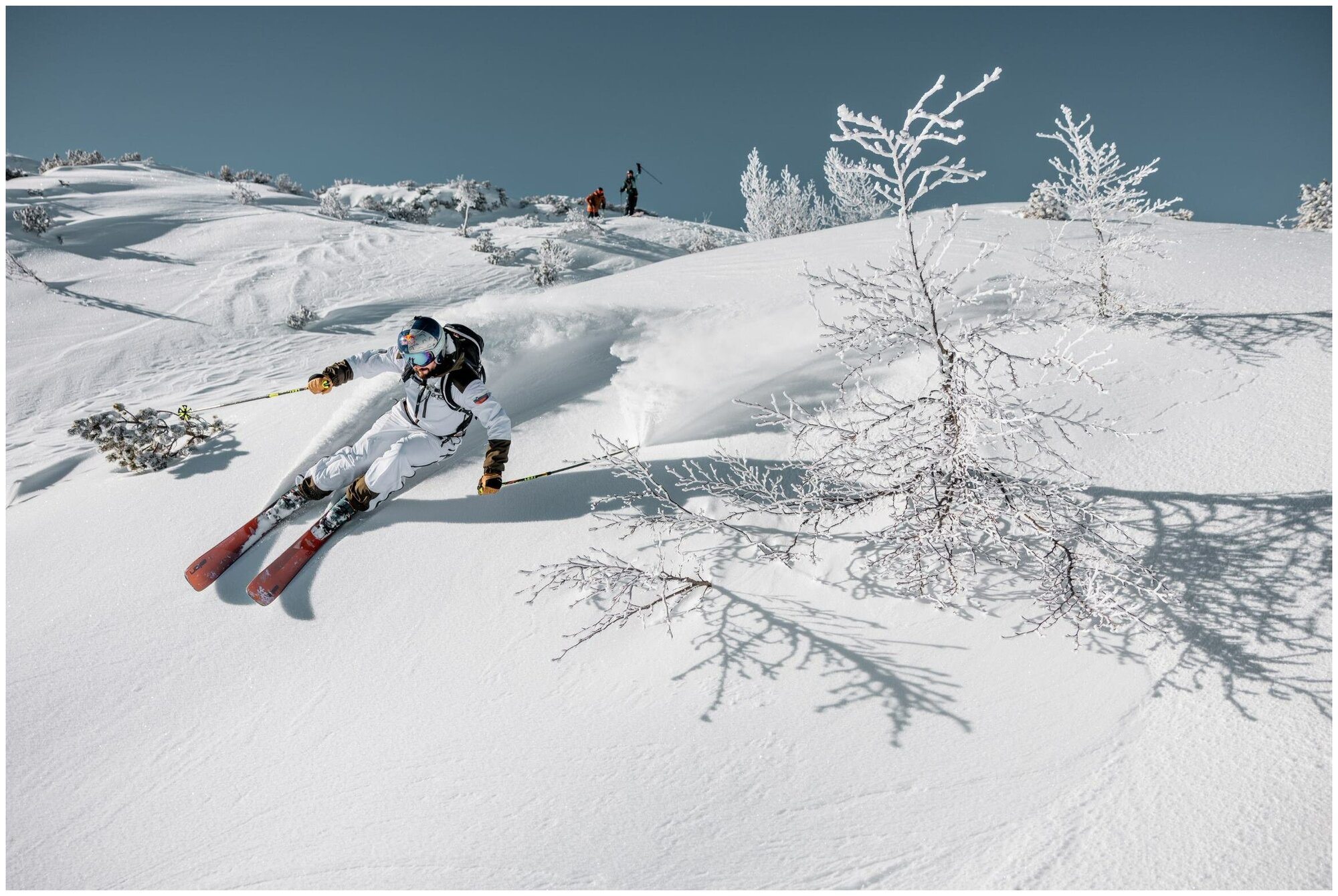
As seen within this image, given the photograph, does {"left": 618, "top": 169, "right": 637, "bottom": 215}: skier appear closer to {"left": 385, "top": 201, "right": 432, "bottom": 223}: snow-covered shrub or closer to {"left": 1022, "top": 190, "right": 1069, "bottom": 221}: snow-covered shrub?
{"left": 385, "top": 201, "right": 432, "bottom": 223}: snow-covered shrub

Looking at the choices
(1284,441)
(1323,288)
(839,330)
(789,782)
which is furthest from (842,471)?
(1323,288)

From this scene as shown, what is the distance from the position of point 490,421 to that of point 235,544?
1.75 meters

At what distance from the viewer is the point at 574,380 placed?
499 centimetres

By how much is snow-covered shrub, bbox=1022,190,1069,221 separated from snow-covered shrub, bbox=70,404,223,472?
943 cm

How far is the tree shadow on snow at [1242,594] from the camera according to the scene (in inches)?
98.0

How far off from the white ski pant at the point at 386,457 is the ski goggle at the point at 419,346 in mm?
540

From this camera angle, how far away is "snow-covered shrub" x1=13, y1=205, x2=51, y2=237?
372 inches

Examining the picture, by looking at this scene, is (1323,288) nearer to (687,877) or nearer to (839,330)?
(839,330)

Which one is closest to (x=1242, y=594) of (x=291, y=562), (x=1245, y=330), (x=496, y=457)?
(x=1245, y=330)

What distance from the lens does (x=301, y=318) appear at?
8.08 meters

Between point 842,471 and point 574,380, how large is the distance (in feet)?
8.42

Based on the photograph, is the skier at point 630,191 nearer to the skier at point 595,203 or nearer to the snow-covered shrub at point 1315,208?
the skier at point 595,203

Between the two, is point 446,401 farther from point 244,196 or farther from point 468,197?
point 468,197

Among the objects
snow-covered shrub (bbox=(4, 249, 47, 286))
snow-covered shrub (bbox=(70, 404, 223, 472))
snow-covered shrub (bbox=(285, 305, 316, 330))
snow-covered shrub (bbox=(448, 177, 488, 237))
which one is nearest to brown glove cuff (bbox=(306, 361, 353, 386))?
snow-covered shrub (bbox=(70, 404, 223, 472))
